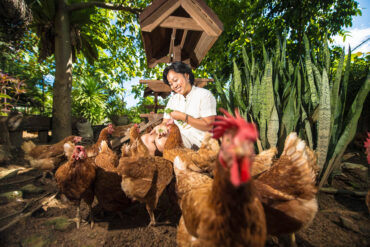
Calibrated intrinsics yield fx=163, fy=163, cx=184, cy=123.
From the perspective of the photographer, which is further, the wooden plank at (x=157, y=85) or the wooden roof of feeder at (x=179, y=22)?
the wooden plank at (x=157, y=85)

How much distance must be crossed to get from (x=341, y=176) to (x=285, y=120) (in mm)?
1461

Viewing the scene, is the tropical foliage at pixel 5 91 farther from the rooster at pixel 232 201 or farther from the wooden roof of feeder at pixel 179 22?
the rooster at pixel 232 201

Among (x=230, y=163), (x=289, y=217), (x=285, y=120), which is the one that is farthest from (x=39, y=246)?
(x=285, y=120)

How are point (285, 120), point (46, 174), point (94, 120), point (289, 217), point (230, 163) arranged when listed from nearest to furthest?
point (230, 163) < point (289, 217) < point (285, 120) < point (46, 174) < point (94, 120)

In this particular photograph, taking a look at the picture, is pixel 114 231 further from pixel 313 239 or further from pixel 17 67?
pixel 17 67

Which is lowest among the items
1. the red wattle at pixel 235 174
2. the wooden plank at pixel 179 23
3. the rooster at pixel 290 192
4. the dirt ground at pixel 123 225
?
the dirt ground at pixel 123 225

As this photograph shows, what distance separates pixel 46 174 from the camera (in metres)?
3.13

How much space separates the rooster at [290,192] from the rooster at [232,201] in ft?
1.35

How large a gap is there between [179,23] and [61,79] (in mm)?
3973

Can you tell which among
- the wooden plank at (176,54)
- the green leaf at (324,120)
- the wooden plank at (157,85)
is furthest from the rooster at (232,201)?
the wooden plank at (157,85)

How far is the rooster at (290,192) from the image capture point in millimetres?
1141

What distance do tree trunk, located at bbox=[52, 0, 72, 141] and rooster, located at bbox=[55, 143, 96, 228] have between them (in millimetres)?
3400

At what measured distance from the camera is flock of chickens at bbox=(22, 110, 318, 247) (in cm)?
74

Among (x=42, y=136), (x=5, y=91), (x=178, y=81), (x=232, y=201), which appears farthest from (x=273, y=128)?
(x=5, y=91)
